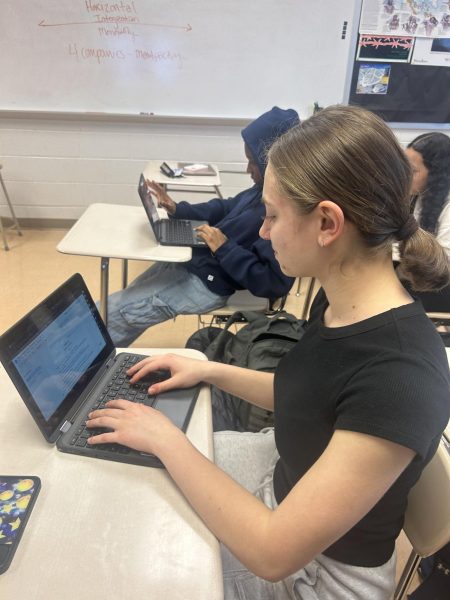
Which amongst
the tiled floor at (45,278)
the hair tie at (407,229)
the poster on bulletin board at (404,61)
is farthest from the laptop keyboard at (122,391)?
the poster on bulletin board at (404,61)

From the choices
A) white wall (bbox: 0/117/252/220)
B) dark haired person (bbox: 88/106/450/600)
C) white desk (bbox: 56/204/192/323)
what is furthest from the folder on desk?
dark haired person (bbox: 88/106/450/600)

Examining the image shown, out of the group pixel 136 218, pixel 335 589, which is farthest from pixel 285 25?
pixel 335 589

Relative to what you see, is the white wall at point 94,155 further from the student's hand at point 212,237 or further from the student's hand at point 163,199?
the student's hand at point 212,237

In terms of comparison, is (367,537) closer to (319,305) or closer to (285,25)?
(319,305)

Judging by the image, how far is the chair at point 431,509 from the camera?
28.3 inches

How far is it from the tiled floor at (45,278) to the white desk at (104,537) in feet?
5.36

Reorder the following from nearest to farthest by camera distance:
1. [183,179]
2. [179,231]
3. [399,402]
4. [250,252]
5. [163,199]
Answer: [399,402], [250,252], [179,231], [163,199], [183,179]

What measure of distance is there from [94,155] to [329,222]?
119 inches

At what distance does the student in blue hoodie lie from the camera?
1.61 metres

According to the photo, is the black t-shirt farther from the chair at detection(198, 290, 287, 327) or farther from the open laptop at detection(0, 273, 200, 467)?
the chair at detection(198, 290, 287, 327)

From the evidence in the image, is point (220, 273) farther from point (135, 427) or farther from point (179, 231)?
point (135, 427)

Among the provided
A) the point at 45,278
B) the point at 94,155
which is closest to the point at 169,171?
the point at 94,155

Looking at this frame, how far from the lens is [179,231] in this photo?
187cm

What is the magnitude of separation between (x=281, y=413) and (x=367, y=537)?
0.23 metres
